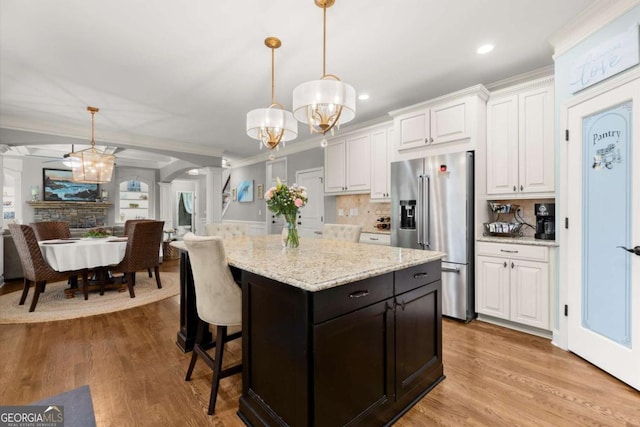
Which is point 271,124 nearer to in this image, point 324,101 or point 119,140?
point 324,101

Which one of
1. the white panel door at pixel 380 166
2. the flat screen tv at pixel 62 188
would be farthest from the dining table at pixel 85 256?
the flat screen tv at pixel 62 188

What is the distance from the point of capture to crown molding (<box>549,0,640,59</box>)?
1.99 metres

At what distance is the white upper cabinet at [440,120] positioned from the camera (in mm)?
3102

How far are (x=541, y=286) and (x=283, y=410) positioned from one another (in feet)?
8.40

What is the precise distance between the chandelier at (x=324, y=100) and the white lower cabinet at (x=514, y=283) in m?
2.08

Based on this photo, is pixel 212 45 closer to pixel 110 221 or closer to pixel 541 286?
pixel 541 286

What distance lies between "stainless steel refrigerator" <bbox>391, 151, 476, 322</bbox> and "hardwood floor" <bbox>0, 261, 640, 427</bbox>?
1.17ft

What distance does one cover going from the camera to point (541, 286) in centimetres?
272

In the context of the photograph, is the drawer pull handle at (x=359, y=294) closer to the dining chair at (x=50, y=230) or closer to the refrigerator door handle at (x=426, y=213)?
the refrigerator door handle at (x=426, y=213)

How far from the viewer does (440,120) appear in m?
3.32

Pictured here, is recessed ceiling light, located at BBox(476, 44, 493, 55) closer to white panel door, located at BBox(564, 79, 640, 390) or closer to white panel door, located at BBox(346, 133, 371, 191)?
white panel door, located at BBox(564, 79, 640, 390)

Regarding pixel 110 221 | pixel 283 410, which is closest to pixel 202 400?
pixel 283 410

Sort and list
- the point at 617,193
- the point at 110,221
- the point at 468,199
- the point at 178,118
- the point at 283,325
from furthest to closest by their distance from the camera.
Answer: the point at 110,221
the point at 178,118
the point at 468,199
the point at 617,193
the point at 283,325

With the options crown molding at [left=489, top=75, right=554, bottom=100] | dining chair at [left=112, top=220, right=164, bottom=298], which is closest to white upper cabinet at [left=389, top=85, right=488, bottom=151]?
crown molding at [left=489, top=75, right=554, bottom=100]
